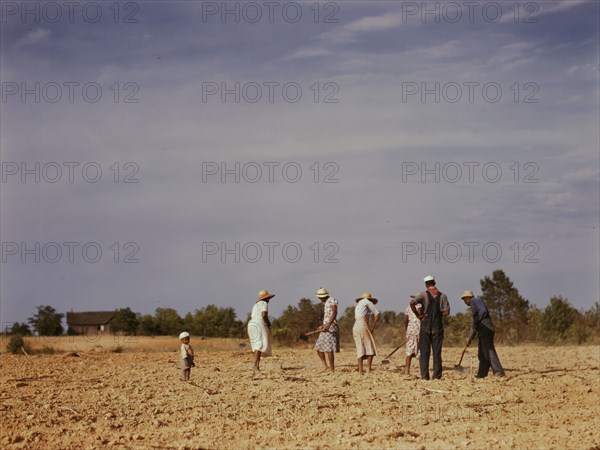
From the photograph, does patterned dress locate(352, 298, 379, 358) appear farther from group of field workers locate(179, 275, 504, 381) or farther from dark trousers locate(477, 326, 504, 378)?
dark trousers locate(477, 326, 504, 378)

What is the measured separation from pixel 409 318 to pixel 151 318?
38.1 metres

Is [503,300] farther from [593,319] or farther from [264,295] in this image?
[264,295]

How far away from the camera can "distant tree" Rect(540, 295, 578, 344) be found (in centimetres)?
3842

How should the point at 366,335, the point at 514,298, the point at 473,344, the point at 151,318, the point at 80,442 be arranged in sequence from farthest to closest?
the point at 151,318, the point at 514,298, the point at 473,344, the point at 366,335, the point at 80,442

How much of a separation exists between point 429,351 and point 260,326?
350 centimetres

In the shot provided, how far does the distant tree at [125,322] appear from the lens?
184ft

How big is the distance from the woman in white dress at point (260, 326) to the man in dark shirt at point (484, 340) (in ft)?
13.3

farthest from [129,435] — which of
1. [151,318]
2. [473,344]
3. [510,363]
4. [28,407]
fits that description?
[151,318]

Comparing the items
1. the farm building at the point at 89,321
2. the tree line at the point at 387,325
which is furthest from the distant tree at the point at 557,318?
the farm building at the point at 89,321

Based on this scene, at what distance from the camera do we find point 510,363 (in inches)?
906

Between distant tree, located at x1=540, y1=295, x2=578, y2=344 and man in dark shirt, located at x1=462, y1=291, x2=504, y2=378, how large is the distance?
1983 cm

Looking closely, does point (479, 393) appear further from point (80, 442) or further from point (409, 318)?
point (80, 442)

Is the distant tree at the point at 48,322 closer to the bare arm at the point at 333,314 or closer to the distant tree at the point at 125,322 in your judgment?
the distant tree at the point at 125,322

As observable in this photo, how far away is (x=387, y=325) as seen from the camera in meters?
48.3
